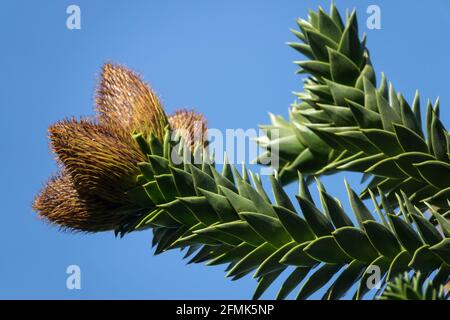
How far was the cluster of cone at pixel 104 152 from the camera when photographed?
4949mm

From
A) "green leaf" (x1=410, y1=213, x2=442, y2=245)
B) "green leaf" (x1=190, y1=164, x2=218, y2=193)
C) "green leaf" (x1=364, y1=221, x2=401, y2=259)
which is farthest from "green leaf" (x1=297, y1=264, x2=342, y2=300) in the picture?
"green leaf" (x1=190, y1=164, x2=218, y2=193)

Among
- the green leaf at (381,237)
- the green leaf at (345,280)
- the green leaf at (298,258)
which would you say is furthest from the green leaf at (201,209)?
the green leaf at (381,237)

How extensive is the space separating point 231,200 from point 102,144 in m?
0.90

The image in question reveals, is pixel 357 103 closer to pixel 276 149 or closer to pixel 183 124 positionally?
pixel 276 149

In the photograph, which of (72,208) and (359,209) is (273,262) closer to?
(359,209)

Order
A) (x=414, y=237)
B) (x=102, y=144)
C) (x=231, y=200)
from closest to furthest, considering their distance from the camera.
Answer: (x=414, y=237)
(x=231, y=200)
(x=102, y=144)

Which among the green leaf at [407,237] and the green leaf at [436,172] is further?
the green leaf at [436,172]

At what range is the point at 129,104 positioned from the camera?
5.23m

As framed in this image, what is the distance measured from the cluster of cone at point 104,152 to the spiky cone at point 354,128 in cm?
75

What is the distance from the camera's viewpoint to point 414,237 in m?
4.32

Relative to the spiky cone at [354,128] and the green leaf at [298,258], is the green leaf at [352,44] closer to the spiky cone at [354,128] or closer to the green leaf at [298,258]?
the spiky cone at [354,128]

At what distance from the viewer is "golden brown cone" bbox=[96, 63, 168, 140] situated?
514cm

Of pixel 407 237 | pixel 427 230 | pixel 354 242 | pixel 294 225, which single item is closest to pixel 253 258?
pixel 294 225
